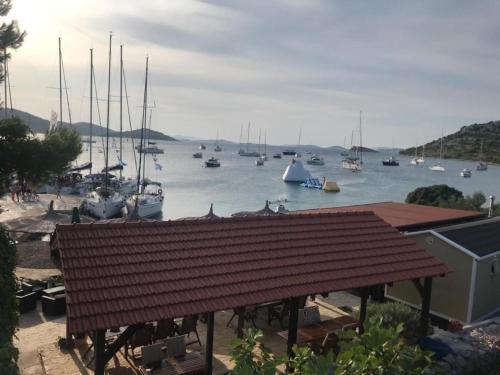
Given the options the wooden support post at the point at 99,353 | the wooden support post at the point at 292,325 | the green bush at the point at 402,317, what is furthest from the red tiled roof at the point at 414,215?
the wooden support post at the point at 99,353

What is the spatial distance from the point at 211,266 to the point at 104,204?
30416mm

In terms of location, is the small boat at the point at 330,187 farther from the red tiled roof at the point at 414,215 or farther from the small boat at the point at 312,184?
the red tiled roof at the point at 414,215

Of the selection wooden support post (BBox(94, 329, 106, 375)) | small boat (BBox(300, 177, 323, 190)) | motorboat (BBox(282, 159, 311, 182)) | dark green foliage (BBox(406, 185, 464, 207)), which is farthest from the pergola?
motorboat (BBox(282, 159, 311, 182))

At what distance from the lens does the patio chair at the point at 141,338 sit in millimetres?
9320

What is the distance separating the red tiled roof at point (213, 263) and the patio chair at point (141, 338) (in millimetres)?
2009

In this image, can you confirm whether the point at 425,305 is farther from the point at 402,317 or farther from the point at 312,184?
the point at 312,184

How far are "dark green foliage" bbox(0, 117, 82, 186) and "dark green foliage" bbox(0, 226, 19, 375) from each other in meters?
11.6

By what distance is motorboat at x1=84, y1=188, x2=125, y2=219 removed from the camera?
36875 millimetres

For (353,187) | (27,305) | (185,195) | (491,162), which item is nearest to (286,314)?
(27,305)

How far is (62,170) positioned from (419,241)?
17.3 metres

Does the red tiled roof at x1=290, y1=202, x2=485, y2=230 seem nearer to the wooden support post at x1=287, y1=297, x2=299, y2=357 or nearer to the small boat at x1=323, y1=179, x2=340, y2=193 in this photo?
the wooden support post at x1=287, y1=297, x2=299, y2=357

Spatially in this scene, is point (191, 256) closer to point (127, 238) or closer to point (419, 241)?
point (127, 238)

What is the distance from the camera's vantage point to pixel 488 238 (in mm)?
14336

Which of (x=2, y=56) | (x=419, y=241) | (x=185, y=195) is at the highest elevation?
(x=2, y=56)
